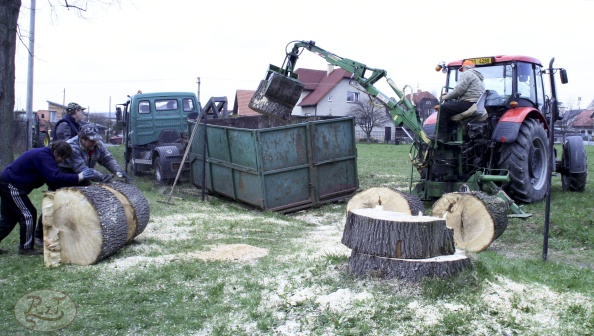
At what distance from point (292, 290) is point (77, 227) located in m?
2.80

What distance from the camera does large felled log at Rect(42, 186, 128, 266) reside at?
642 centimetres

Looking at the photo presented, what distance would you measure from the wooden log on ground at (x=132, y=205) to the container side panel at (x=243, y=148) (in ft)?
10.1

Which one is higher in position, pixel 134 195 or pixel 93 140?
pixel 93 140

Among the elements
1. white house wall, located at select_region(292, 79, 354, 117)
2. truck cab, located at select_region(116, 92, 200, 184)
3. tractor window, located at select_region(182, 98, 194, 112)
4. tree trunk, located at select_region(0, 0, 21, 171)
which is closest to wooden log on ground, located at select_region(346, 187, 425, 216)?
truck cab, located at select_region(116, 92, 200, 184)

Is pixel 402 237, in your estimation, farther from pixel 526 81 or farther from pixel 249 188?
pixel 526 81

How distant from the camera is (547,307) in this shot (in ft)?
14.9

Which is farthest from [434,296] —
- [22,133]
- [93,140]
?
[22,133]

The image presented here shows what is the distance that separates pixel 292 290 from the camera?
5.04 metres

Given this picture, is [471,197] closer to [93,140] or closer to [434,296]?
[434,296]

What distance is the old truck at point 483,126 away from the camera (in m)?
9.55

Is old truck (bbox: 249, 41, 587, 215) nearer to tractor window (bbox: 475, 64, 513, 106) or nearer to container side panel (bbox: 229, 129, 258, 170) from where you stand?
tractor window (bbox: 475, 64, 513, 106)

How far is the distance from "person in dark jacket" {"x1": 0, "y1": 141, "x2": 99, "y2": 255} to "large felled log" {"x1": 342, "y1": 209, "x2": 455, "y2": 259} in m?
3.51

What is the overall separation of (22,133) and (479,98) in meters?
18.1

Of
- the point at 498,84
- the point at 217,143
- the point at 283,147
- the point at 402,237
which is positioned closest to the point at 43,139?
the point at 217,143
